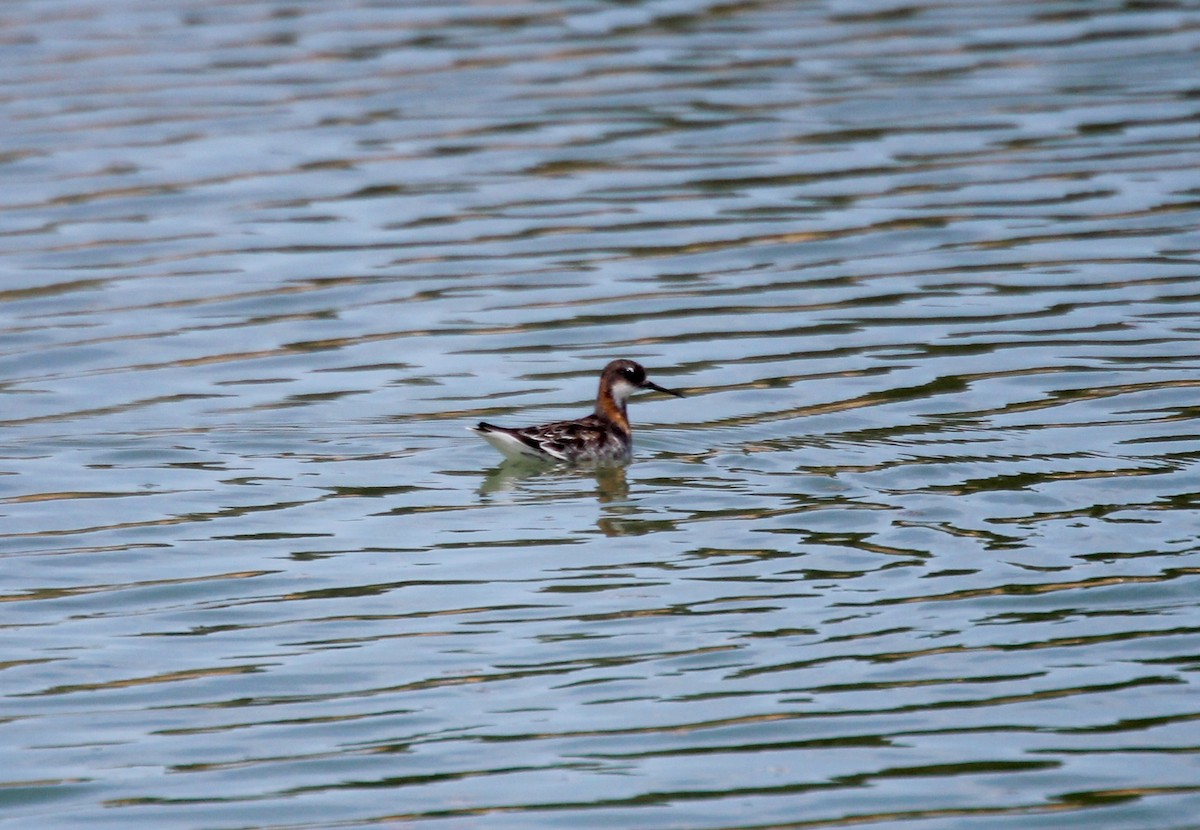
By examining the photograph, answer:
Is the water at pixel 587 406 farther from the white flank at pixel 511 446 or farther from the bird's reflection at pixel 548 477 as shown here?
the white flank at pixel 511 446

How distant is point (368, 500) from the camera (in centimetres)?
1180

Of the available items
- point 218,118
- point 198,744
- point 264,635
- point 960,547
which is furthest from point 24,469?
point 218,118

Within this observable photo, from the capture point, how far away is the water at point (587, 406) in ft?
26.8

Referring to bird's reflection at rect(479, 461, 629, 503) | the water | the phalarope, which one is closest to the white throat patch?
the phalarope

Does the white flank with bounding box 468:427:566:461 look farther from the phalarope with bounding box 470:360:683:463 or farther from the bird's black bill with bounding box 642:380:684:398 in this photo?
the bird's black bill with bounding box 642:380:684:398

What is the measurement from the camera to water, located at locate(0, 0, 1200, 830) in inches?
322

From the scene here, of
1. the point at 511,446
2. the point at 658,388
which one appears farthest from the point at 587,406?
the point at 511,446

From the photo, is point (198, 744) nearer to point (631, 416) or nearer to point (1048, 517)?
point (1048, 517)

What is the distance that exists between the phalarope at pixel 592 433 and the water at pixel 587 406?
0.59ft

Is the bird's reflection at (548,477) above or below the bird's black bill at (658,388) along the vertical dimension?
below

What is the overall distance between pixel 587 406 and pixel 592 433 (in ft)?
5.24

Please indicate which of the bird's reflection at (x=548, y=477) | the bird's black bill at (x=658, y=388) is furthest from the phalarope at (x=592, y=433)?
the bird's reflection at (x=548, y=477)

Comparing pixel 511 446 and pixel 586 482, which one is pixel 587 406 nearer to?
pixel 586 482

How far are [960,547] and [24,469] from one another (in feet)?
19.1
